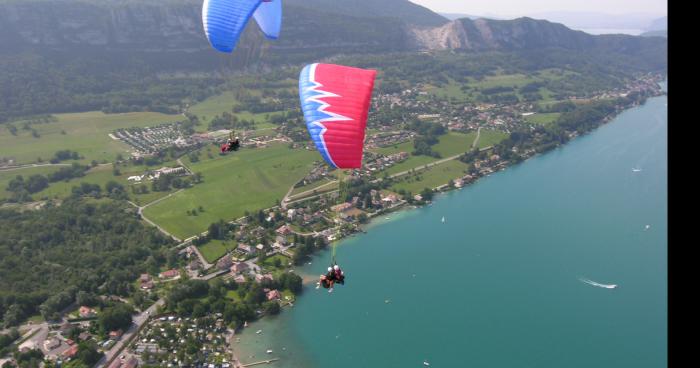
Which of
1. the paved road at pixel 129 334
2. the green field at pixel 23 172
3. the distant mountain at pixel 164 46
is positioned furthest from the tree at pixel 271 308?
the distant mountain at pixel 164 46

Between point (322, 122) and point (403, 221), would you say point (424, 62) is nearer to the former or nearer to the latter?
point (403, 221)

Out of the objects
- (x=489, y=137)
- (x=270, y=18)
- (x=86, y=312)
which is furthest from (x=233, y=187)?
(x=489, y=137)

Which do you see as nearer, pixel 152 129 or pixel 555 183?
pixel 555 183

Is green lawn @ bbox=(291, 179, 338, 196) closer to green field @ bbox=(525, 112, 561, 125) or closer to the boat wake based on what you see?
the boat wake

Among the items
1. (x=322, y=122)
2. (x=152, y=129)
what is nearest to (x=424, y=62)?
(x=152, y=129)

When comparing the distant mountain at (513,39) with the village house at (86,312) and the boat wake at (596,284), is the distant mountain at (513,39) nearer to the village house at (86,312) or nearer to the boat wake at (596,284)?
the boat wake at (596,284)
